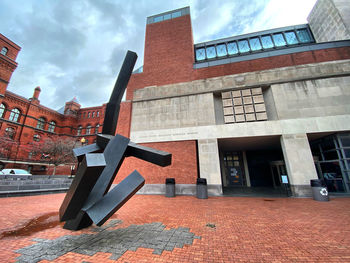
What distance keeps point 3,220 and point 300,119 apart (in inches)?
705

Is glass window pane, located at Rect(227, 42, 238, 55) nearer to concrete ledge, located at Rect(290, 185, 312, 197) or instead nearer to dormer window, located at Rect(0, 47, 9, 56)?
concrete ledge, located at Rect(290, 185, 312, 197)

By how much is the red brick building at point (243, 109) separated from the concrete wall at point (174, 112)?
0.10m

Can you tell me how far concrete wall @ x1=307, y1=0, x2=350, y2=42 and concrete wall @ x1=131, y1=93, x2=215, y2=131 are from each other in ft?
56.2

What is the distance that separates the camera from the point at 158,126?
546 inches

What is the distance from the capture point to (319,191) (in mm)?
9062

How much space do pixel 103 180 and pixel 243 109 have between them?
12.0 metres

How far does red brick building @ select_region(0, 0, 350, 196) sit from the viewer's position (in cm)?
1123

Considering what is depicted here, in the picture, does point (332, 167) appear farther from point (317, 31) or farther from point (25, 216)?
point (25, 216)

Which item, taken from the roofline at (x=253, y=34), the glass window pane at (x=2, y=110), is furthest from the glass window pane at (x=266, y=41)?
the glass window pane at (x=2, y=110)

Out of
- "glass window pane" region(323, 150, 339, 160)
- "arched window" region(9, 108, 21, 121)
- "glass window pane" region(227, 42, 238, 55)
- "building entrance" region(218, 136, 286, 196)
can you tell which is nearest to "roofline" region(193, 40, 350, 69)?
"glass window pane" region(227, 42, 238, 55)

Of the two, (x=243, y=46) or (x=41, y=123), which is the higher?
(x=243, y=46)

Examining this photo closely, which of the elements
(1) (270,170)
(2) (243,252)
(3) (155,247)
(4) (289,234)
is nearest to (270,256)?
(2) (243,252)

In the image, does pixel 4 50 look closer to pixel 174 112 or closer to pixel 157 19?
pixel 157 19

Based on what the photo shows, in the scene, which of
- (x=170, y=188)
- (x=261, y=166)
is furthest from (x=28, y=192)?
(x=261, y=166)
